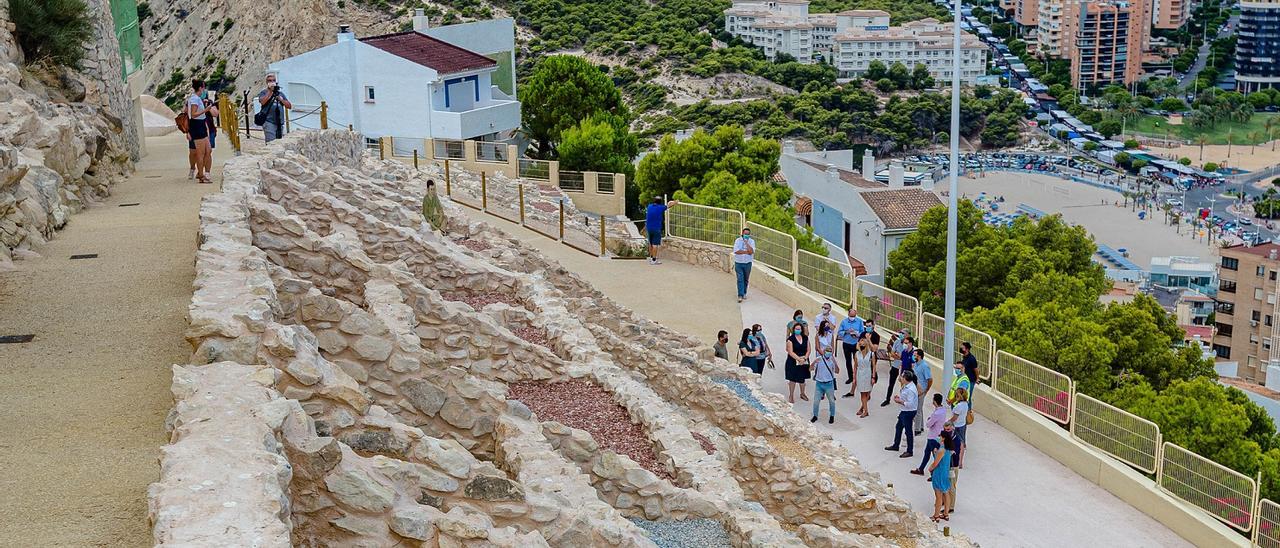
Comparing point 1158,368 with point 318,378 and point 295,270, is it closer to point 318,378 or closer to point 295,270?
point 295,270

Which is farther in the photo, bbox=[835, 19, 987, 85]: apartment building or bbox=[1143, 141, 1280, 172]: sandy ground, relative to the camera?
bbox=[835, 19, 987, 85]: apartment building

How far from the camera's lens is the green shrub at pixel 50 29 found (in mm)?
21578

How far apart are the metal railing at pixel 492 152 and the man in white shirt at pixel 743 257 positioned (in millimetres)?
16451

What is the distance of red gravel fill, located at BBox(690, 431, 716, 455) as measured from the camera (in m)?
14.7

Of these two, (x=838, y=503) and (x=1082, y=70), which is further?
(x=1082, y=70)

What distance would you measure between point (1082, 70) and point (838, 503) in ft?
613

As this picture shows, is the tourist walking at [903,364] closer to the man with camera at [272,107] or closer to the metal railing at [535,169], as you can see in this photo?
the man with camera at [272,107]

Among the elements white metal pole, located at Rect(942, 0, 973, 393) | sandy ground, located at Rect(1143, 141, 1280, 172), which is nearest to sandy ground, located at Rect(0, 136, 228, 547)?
white metal pole, located at Rect(942, 0, 973, 393)

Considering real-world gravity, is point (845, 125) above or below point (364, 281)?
below

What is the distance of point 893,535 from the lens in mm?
14484

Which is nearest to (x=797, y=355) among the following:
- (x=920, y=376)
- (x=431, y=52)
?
(x=920, y=376)

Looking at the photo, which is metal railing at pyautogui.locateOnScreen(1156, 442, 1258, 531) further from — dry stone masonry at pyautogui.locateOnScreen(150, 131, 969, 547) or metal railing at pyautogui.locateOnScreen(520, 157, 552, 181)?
metal railing at pyautogui.locateOnScreen(520, 157, 552, 181)

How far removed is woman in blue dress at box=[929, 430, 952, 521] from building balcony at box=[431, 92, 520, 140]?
1383 inches

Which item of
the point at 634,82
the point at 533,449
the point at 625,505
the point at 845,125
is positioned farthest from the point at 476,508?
the point at 845,125
